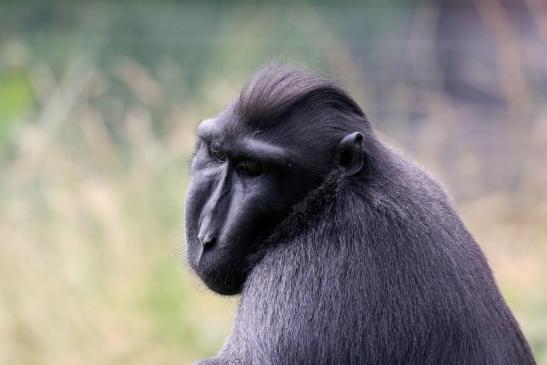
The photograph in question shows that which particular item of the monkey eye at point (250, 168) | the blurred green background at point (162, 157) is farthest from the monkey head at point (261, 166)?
the blurred green background at point (162, 157)

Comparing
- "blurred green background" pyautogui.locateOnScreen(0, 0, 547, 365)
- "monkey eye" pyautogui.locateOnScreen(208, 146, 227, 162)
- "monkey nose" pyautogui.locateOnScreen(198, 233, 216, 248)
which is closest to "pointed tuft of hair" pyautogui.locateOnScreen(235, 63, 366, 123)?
"monkey eye" pyautogui.locateOnScreen(208, 146, 227, 162)

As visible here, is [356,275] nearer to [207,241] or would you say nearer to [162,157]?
[207,241]

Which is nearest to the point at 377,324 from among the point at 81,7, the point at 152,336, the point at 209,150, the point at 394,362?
the point at 394,362

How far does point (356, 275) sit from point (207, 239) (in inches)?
23.4

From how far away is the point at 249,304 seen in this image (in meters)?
3.85

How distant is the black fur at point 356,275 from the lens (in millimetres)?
3719

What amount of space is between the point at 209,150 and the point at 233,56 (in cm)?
622

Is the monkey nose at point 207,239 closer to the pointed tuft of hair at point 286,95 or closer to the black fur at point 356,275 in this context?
the black fur at point 356,275

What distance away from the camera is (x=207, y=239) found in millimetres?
3979

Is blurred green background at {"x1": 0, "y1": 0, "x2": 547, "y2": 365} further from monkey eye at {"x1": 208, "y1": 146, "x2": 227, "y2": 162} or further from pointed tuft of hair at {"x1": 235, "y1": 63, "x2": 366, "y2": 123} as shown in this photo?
pointed tuft of hair at {"x1": 235, "y1": 63, "x2": 366, "y2": 123}

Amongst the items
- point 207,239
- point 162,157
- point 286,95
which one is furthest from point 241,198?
point 162,157

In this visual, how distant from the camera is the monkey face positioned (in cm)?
396

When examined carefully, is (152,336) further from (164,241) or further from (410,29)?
(410,29)

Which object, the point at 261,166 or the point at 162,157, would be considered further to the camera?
the point at 162,157
